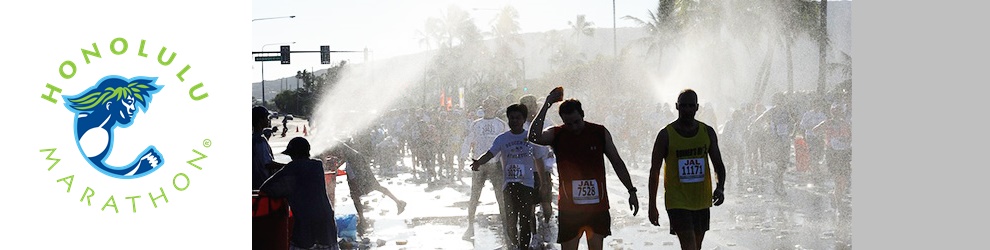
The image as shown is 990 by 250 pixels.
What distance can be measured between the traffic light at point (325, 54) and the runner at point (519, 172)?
30480mm

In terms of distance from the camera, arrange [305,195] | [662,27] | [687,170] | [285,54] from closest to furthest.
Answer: [305,195] < [687,170] < [285,54] < [662,27]

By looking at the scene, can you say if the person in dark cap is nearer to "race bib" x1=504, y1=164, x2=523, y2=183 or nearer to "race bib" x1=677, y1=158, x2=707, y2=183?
"race bib" x1=677, y1=158, x2=707, y2=183

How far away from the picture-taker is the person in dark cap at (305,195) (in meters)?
8.06

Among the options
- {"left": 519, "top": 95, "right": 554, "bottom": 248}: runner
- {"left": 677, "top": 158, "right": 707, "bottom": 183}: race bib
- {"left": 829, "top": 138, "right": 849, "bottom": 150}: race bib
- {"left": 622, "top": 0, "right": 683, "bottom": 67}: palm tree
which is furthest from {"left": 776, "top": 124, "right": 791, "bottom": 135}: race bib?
{"left": 622, "top": 0, "right": 683, "bottom": 67}: palm tree

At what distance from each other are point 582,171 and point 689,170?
666 millimetres

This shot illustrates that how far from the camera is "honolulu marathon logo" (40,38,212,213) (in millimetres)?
7305

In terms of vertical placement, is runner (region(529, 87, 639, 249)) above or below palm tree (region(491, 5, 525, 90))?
below

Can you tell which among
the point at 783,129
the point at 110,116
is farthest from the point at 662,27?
the point at 110,116

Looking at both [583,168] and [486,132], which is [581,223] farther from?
[486,132]

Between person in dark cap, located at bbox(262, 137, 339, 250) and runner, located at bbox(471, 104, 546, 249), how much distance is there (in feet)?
8.07

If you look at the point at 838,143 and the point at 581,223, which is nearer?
the point at 581,223

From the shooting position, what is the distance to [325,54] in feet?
135

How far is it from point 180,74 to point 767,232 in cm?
610

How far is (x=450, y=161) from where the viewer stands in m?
22.3
